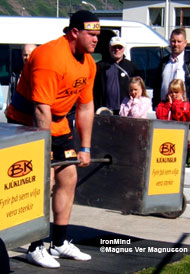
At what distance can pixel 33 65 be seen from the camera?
543 cm

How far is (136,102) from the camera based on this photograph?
8.24 meters

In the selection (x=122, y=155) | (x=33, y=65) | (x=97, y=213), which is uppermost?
(x=33, y=65)

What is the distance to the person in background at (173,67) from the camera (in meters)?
8.53

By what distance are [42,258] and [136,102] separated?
3010 millimetres

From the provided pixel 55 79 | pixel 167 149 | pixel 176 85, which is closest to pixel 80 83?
pixel 55 79

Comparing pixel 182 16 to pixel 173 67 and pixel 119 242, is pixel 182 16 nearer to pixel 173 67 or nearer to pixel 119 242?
pixel 173 67

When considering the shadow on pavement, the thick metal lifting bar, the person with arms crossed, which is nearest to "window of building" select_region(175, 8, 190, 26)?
the shadow on pavement

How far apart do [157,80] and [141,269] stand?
11.8 feet

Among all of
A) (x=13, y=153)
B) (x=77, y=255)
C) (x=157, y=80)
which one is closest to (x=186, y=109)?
(x=157, y=80)

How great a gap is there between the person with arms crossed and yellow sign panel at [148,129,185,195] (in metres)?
0.61

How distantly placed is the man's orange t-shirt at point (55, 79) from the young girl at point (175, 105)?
2.32m

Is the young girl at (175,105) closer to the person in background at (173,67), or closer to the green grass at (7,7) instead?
the person in background at (173,67)

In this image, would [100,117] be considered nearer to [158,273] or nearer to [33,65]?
[33,65]

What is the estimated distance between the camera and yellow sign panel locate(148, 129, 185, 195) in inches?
243
